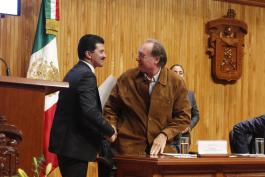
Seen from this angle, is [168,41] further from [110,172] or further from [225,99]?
[110,172]

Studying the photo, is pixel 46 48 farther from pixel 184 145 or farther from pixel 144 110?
pixel 184 145

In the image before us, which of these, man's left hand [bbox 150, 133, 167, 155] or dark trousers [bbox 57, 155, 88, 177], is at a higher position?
man's left hand [bbox 150, 133, 167, 155]

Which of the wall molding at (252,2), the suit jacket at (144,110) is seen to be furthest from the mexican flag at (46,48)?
the wall molding at (252,2)

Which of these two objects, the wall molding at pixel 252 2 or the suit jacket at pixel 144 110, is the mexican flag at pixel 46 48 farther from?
the wall molding at pixel 252 2

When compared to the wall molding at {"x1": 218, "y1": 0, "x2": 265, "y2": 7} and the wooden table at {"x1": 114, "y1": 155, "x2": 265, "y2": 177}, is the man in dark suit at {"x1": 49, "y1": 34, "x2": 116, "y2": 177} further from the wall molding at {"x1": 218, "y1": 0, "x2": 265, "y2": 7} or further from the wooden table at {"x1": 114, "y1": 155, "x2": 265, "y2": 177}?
the wall molding at {"x1": 218, "y1": 0, "x2": 265, "y2": 7}

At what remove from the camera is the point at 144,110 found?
12.3 ft

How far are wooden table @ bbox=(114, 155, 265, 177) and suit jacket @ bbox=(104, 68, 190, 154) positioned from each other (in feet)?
0.89

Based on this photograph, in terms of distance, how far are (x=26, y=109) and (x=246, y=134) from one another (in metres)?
1.97

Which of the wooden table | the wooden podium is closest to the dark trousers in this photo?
the wooden table

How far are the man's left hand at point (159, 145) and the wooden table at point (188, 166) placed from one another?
214 millimetres

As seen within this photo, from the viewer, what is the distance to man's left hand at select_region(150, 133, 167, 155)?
3.58 metres

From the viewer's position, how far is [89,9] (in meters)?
6.19

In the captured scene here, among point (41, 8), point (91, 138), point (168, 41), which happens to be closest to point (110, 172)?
point (91, 138)

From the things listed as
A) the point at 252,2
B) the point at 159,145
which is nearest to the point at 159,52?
the point at 159,145
